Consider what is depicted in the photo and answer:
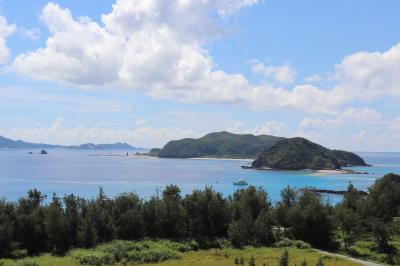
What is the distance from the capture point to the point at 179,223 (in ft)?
194

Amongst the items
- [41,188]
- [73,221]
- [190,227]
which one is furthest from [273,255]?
[41,188]

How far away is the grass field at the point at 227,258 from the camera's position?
44469mm

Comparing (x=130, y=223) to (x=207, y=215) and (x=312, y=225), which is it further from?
(x=312, y=225)

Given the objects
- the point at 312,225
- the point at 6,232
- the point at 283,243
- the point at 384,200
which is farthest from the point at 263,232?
the point at 384,200

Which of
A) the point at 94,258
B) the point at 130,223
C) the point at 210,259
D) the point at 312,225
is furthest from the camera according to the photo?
the point at 312,225

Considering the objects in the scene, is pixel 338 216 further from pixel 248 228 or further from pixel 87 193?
pixel 87 193

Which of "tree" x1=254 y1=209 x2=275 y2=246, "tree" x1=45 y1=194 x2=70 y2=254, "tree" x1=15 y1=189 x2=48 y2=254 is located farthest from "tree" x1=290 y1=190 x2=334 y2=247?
"tree" x1=15 y1=189 x2=48 y2=254

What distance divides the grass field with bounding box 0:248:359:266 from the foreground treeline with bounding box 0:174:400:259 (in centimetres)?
→ 352

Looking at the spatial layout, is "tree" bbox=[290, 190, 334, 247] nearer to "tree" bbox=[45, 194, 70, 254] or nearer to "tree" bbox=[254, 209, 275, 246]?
"tree" bbox=[254, 209, 275, 246]

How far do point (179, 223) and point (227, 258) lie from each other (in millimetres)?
12415

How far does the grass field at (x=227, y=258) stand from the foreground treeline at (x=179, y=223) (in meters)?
3.52

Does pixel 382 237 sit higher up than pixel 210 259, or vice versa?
pixel 382 237

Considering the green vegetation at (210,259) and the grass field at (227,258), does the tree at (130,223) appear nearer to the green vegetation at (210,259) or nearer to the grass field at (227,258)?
the green vegetation at (210,259)

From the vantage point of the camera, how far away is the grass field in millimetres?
44469
